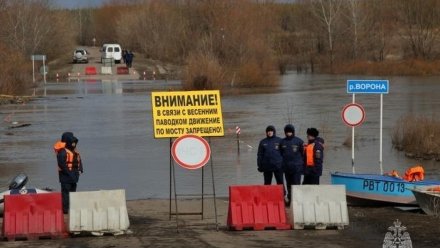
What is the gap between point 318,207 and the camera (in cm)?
1401

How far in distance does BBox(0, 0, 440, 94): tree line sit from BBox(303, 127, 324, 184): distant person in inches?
2053

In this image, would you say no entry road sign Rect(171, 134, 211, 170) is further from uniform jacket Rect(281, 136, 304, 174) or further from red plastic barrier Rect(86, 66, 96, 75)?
red plastic barrier Rect(86, 66, 96, 75)

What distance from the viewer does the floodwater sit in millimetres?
22781

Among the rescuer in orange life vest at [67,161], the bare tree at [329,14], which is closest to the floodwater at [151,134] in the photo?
the rescuer in orange life vest at [67,161]

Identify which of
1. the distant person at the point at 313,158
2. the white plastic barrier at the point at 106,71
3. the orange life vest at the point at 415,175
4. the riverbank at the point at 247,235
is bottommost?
the riverbank at the point at 247,235

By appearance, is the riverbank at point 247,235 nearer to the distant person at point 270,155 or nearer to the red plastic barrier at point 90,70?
the distant person at point 270,155

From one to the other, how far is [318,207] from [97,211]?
10.9 feet

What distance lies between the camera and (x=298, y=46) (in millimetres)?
112812

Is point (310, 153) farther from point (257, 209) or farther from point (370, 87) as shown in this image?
point (370, 87)

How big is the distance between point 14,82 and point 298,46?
59.5 metres

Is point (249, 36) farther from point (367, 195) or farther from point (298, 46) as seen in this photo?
point (367, 195)

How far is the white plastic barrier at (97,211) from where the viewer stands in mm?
13688

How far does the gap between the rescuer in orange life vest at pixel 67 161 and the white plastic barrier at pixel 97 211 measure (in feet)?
7.16

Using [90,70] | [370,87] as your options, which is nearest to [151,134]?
[370,87]
